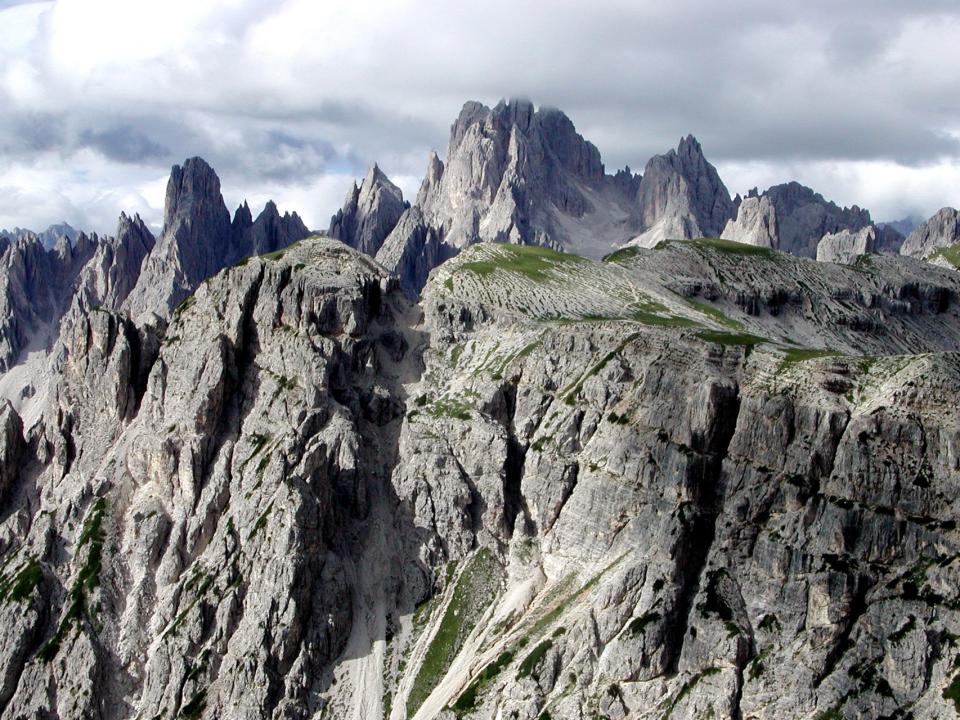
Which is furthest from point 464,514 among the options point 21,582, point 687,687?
point 21,582

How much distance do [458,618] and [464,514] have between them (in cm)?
1473

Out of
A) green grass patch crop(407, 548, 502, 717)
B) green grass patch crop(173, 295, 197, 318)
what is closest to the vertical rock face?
green grass patch crop(173, 295, 197, 318)

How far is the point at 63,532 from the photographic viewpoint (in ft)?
464

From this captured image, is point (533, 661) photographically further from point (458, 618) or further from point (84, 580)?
point (84, 580)

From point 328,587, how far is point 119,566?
1295 inches

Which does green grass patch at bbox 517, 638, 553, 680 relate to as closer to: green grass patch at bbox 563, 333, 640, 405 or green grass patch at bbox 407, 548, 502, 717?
green grass patch at bbox 407, 548, 502, 717

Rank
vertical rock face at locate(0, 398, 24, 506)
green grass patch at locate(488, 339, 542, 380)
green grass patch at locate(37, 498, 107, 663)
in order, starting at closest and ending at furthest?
green grass patch at locate(37, 498, 107, 663) → green grass patch at locate(488, 339, 542, 380) → vertical rock face at locate(0, 398, 24, 506)

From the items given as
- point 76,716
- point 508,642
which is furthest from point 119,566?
point 508,642

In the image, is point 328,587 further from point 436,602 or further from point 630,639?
point 630,639

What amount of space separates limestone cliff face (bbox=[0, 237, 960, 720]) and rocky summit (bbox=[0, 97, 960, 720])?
0.37 metres

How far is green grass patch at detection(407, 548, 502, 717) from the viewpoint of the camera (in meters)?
120

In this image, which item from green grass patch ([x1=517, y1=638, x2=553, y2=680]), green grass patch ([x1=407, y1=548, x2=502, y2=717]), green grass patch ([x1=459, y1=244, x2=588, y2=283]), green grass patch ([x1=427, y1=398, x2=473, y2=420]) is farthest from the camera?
green grass patch ([x1=459, y1=244, x2=588, y2=283])

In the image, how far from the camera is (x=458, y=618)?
125812 millimetres

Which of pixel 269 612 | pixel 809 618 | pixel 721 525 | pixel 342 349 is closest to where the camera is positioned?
pixel 809 618
